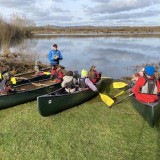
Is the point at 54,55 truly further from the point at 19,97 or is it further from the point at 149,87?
the point at 149,87

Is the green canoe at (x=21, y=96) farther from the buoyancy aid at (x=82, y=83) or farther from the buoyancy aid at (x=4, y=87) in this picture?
the buoyancy aid at (x=82, y=83)

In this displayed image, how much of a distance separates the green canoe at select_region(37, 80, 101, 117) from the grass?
Answer: 0.59 ft

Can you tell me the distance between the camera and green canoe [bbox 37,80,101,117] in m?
6.42

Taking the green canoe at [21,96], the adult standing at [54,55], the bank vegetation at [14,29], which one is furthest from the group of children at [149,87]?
the bank vegetation at [14,29]

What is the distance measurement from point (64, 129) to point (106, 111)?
5.36 feet

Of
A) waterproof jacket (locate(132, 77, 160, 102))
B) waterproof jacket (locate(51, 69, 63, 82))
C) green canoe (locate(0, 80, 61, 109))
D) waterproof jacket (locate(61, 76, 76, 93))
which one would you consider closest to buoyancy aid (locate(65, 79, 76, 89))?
waterproof jacket (locate(61, 76, 76, 93))

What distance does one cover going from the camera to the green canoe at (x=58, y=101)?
642 centimetres

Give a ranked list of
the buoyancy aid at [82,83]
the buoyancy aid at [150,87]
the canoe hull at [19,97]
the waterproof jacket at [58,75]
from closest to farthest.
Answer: the buoyancy aid at [150,87] → the canoe hull at [19,97] → the buoyancy aid at [82,83] → the waterproof jacket at [58,75]

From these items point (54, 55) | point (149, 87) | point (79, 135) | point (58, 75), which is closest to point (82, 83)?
point (58, 75)

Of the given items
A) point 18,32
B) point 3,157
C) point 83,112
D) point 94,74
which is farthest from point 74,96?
point 18,32

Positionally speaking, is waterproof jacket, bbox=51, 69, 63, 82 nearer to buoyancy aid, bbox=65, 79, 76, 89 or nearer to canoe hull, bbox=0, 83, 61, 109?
A: canoe hull, bbox=0, 83, 61, 109

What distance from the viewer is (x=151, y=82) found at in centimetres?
612

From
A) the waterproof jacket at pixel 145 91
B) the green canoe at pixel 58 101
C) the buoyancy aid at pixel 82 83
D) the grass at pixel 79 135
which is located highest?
the waterproof jacket at pixel 145 91

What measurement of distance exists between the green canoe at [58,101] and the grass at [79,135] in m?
0.18
